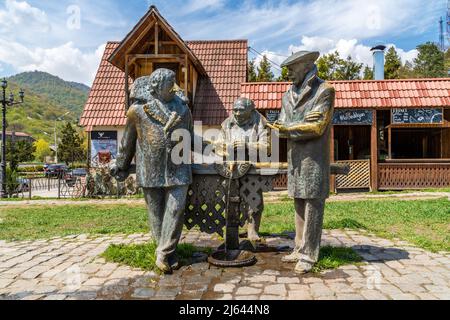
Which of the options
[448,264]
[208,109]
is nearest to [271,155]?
[448,264]

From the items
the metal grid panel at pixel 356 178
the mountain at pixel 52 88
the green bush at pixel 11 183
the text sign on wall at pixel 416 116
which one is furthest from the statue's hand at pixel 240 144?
the mountain at pixel 52 88

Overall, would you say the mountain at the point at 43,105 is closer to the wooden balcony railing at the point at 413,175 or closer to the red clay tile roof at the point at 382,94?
the red clay tile roof at the point at 382,94

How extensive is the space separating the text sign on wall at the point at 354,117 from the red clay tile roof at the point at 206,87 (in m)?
4.36

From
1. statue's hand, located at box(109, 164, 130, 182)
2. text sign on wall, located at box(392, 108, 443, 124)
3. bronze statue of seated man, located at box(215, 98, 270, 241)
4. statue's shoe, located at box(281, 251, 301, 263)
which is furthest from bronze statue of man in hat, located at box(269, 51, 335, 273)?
text sign on wall, located at box(392, 108, 443, 124)

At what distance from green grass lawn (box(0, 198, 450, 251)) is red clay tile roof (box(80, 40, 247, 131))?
5071mm

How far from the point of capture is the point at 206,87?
16.4m

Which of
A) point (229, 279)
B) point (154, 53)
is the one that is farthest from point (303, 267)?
point (154, 53)

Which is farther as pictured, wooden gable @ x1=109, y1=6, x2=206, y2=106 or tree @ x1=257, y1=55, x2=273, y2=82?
tree @ x1=257, y1=55, x2=273, y2=82

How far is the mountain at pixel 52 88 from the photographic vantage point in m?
151

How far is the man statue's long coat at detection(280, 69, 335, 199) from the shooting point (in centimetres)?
407

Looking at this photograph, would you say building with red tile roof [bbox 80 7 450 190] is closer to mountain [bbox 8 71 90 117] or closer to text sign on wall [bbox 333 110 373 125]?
text sign on wall [bbox 333 110 373 125]

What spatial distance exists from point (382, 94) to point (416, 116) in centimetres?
138

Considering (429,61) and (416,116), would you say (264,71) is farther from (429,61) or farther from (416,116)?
(429,61)

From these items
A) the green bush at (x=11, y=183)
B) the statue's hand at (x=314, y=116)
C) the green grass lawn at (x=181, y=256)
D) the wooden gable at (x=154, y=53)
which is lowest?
the green grass lawn at (x=181, y=256)
